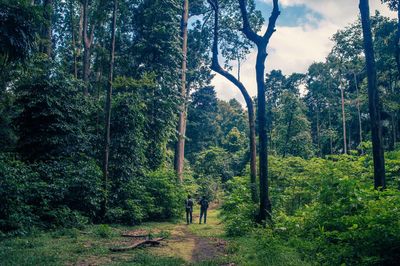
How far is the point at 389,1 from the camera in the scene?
73.8 feet

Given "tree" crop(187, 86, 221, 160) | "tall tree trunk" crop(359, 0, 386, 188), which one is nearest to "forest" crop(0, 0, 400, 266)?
"tall tree trunk" crop(359, 0, 386, 188)

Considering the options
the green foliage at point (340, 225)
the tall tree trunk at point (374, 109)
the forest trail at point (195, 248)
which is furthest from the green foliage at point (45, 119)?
the tall tree trunk at point (374, 109)

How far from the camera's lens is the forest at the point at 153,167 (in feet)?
29.1

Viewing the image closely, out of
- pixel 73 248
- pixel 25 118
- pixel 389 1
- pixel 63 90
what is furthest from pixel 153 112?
pixel 389 1

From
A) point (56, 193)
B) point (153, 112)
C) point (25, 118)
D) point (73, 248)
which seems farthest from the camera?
point (153, 112)

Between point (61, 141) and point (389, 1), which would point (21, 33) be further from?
point (389, 1)

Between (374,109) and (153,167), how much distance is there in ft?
57.7

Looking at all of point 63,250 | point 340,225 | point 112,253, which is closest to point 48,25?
point 63,250

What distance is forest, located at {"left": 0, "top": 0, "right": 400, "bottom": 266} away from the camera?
8859mm

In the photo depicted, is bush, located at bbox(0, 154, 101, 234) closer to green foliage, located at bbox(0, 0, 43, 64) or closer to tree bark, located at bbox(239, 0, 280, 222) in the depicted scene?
green foliage, located at bbox(0, 0, 43, 64)

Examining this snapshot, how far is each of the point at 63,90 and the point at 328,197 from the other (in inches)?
556

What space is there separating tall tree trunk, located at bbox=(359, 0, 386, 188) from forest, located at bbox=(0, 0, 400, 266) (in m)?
0.03

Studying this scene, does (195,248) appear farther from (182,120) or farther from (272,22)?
(182,120)

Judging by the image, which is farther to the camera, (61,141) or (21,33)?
(61,141)
